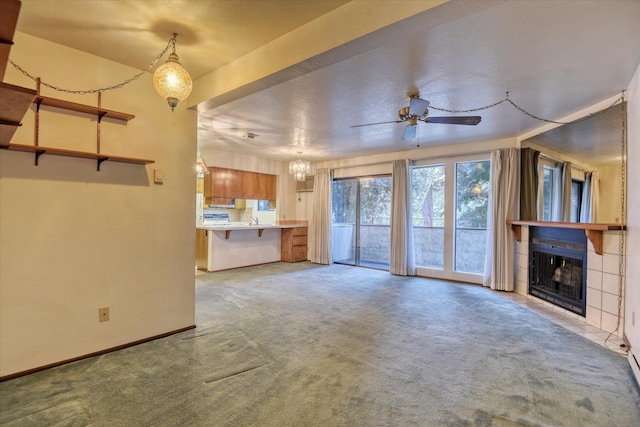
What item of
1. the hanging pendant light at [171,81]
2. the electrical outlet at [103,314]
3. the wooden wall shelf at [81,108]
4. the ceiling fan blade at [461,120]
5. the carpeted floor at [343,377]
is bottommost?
→ the carpeted floor at [343,377]

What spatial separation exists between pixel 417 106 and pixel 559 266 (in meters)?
2.90

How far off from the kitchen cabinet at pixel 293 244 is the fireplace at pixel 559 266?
4.52 m

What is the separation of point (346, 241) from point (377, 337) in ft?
14.3

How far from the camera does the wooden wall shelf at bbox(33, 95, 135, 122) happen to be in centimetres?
217

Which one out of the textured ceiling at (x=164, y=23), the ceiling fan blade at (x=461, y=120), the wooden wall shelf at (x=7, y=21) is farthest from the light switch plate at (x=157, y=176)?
the ceiling fan blade at (x=461, y=120)

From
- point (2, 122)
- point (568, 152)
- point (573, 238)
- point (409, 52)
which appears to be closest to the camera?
point (2, 122)

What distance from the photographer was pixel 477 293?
4.50m

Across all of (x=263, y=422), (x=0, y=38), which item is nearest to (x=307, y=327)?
(x=263, y=422)

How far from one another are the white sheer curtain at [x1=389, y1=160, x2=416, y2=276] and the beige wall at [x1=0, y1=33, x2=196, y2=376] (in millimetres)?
3869

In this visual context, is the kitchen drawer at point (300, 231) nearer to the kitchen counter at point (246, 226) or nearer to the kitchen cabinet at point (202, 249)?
the kitchen counter at point (246, 226)

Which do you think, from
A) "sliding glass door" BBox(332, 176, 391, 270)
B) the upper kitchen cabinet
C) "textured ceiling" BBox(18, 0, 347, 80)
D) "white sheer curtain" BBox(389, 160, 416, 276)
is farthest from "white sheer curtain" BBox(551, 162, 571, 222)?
the upper kitchen cabinet

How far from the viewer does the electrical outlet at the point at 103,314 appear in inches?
97.4

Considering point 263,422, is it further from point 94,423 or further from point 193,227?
point 193,227

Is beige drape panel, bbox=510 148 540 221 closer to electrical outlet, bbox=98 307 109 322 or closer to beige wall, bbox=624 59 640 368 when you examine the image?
beige wall, bbox=624 59 640 368
